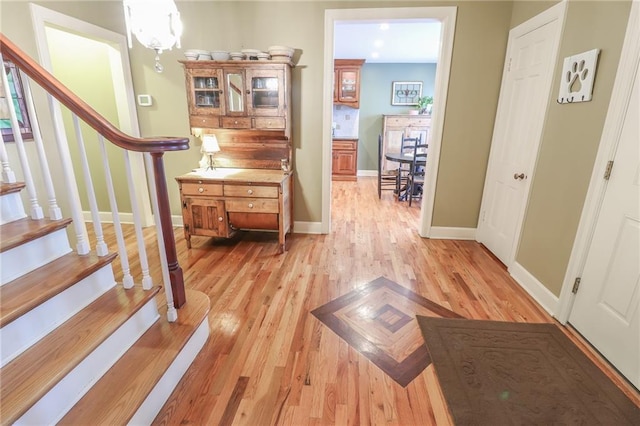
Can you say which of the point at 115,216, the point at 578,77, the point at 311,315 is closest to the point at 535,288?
the point at 578,77

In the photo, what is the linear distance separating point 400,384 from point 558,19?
2748mm

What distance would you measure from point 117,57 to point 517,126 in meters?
4.08

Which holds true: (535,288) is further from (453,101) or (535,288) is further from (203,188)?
(203,188)

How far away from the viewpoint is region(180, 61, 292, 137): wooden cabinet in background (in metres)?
2.97

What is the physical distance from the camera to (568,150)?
2127mm

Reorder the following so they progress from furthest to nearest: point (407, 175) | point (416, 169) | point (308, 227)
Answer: point (407, 175)
point (416, 169)
point (308, 227)

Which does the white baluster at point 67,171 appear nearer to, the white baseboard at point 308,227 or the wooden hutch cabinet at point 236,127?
the wooden hutch cabinet at point 236,127

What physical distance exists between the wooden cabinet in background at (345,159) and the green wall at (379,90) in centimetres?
65

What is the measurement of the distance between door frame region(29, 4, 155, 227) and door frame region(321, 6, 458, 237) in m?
1.94

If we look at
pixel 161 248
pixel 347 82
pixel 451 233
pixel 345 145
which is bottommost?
pixel 451 233

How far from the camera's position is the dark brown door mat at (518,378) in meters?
1.43

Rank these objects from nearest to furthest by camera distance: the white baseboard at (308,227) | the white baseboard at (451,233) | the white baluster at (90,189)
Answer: the white baluster at (90,189), the white baseboard at (451,233), the white baseboard at (308,227)

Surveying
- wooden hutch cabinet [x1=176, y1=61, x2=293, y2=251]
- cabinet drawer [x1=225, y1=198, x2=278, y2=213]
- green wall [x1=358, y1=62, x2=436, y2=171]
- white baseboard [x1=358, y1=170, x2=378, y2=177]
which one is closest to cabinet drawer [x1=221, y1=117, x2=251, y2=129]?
wooden hutch cabinet [x1=176, y1=61, x2=293, y2=251]

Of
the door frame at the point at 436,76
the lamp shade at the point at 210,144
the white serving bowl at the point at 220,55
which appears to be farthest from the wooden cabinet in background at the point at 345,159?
the white serving bowl at the point at 220,55
